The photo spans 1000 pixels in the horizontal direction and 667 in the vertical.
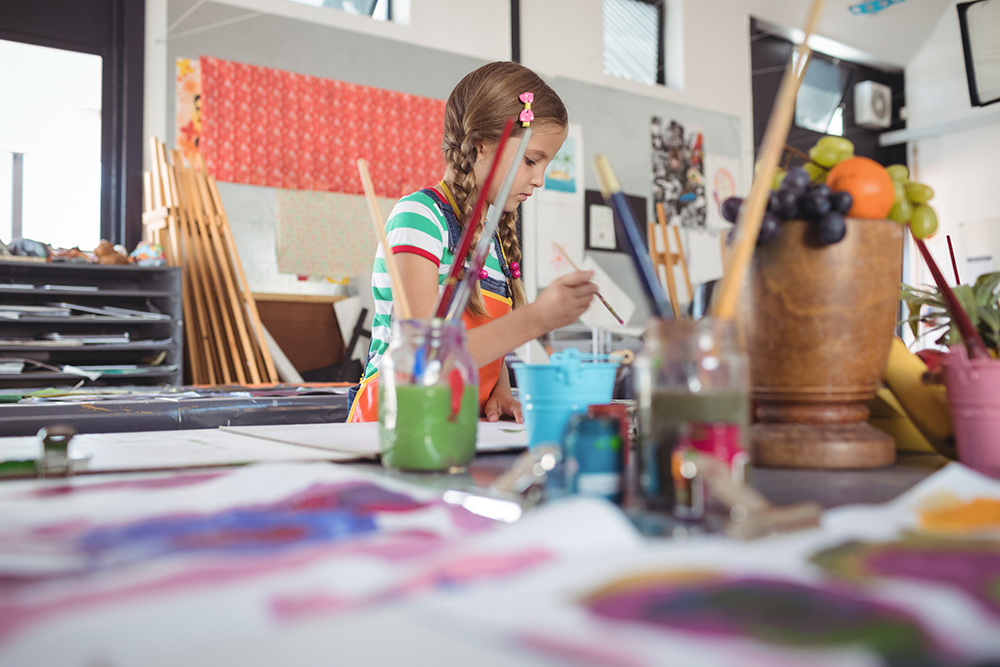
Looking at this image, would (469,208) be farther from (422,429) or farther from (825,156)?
(422,429)

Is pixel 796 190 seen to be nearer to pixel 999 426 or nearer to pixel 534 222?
pixel 999 426

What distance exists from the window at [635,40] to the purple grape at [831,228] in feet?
16.7

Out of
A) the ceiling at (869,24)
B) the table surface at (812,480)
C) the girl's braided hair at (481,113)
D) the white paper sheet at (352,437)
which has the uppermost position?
the ceiling at (869,24)

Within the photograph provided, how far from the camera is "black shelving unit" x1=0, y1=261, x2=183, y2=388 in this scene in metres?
3.19

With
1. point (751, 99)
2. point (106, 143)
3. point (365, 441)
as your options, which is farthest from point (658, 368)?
point (751, 99)

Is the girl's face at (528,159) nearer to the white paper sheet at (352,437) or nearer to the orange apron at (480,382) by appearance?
the orange apron at (480,382)

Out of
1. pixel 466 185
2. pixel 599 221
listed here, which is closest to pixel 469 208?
pixel 466 185

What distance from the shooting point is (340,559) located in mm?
355

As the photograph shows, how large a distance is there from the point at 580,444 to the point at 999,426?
379mm

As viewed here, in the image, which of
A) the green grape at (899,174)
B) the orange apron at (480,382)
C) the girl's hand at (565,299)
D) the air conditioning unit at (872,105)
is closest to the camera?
the green grape at (899,174)

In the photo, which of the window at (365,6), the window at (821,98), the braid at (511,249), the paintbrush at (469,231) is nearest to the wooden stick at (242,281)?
the window at (365,6)

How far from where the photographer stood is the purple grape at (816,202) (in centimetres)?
69

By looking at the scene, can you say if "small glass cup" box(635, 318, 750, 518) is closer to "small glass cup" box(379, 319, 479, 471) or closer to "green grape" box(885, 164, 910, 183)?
"small glass cup" box(379, 319, 479, 471)

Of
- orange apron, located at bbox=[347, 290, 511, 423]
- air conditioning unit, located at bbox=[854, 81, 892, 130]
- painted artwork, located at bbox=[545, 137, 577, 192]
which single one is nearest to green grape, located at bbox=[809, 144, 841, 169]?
orange apron, located at bbox=[347, 290, 511, 423]
